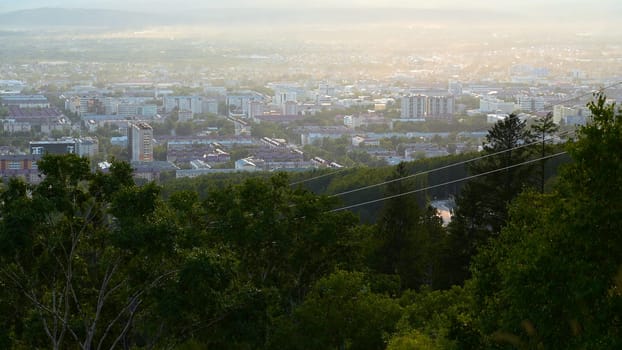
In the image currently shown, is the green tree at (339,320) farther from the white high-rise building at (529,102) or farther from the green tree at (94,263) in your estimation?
the white high-rise building at (529,102)

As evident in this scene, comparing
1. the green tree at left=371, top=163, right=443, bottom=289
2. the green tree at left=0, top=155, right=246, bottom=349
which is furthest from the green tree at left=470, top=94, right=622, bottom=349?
the green tree at left=371, top=163, right=443, bottom=289

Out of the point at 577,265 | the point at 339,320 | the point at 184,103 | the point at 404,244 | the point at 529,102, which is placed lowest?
the point at 184,103

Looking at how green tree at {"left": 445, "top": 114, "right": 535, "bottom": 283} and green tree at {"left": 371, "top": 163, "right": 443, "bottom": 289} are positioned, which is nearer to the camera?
green tree at {"left": 445, "top": 114, "right": 535, "bottom": 283}

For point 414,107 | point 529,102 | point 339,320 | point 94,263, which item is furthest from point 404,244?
point 414,107

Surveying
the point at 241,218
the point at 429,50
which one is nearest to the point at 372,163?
the point at 241,218

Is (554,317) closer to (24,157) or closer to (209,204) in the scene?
(209,204)

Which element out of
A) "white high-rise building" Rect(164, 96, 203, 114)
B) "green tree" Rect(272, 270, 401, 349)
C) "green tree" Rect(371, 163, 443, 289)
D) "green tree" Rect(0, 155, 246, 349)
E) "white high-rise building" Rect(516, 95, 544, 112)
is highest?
"green tree" Rect(0, 155, 246, 349)

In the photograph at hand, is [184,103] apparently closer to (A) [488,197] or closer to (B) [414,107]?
(B) [414,107]

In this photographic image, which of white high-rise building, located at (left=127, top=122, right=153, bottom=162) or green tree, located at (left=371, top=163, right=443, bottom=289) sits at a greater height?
green tree, located at (left=371, top=163, right=443, bottom=289)

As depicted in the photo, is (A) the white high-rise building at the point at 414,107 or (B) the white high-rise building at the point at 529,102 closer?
(B) the white high-rise building at the point at 529,102

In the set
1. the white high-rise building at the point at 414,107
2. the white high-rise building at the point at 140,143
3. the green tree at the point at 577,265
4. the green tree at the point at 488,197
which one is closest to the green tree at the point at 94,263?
the green tree at the point at 577,265

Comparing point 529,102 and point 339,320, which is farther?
point 529,102

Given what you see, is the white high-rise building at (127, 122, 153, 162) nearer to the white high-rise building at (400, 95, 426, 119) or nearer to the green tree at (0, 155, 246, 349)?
the white high-rise building at (400, 95, 426, 119)

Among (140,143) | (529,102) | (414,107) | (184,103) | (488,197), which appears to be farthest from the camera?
(184,103)
